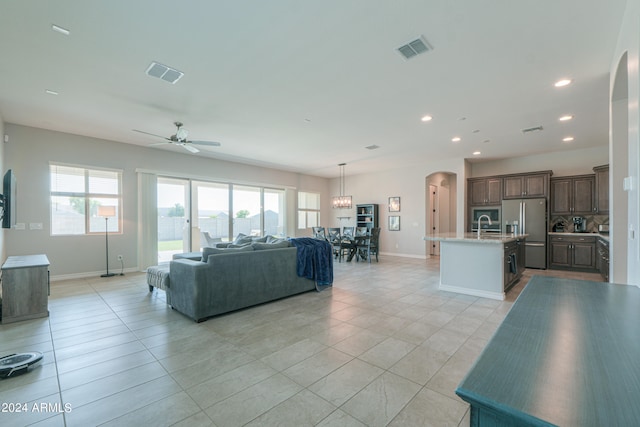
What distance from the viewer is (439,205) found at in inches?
404

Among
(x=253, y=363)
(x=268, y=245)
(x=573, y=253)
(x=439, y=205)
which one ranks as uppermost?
(x=439, y=205)

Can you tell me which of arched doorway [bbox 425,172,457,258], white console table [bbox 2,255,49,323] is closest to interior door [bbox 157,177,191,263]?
white console table [bbox 2,255,49,323]

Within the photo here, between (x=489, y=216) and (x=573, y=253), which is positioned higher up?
(x=489, y=216)

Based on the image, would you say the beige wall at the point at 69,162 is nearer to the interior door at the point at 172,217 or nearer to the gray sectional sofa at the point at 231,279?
the interior door at the point at 172,217

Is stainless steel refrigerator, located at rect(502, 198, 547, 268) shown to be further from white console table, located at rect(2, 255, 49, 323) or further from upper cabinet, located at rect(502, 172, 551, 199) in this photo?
white console table, located at rect(2, 255, 49, 323)

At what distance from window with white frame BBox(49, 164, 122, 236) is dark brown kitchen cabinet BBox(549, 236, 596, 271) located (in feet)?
33.3

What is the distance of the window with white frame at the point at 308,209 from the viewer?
10898 mm

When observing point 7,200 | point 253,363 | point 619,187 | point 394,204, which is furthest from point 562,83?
point 7,200

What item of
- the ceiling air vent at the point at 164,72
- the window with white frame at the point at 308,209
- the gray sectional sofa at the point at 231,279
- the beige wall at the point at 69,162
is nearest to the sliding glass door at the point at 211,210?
the beige wall at the point at 69,162

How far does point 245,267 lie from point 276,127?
2.90 m

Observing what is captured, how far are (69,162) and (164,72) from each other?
13.7 ft

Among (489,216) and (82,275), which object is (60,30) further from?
(489,216)

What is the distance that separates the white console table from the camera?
11.2ft

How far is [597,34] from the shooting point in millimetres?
2775
